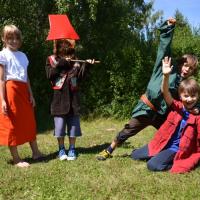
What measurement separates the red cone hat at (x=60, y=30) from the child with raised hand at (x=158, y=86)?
4.22 feet

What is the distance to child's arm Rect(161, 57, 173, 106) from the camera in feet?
17.2

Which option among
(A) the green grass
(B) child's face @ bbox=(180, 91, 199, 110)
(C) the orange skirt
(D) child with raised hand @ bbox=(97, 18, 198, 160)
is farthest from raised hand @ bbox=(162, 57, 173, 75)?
(C) the orange skirt

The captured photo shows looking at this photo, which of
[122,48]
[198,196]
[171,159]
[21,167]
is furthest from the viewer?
[122,48]

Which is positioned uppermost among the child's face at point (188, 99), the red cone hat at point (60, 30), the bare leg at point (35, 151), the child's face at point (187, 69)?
the red cone hat at point (60, 30)

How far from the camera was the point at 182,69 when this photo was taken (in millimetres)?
5816

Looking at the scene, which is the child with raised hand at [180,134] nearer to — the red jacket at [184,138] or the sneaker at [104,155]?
the red jacket at [184,138]

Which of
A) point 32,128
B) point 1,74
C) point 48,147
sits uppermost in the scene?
point 1,74

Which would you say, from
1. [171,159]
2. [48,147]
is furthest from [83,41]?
[171,159]

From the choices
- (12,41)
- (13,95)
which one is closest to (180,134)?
(13,95)

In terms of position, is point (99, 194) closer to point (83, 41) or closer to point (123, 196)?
point (123, 196)

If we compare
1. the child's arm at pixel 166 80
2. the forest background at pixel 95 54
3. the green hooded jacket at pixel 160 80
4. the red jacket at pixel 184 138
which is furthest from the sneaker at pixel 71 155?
the forest background at pixel 95 54

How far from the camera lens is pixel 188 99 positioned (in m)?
5.54

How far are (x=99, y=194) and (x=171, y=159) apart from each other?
1.25m

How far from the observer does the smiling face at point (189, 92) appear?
5465 millimetres
